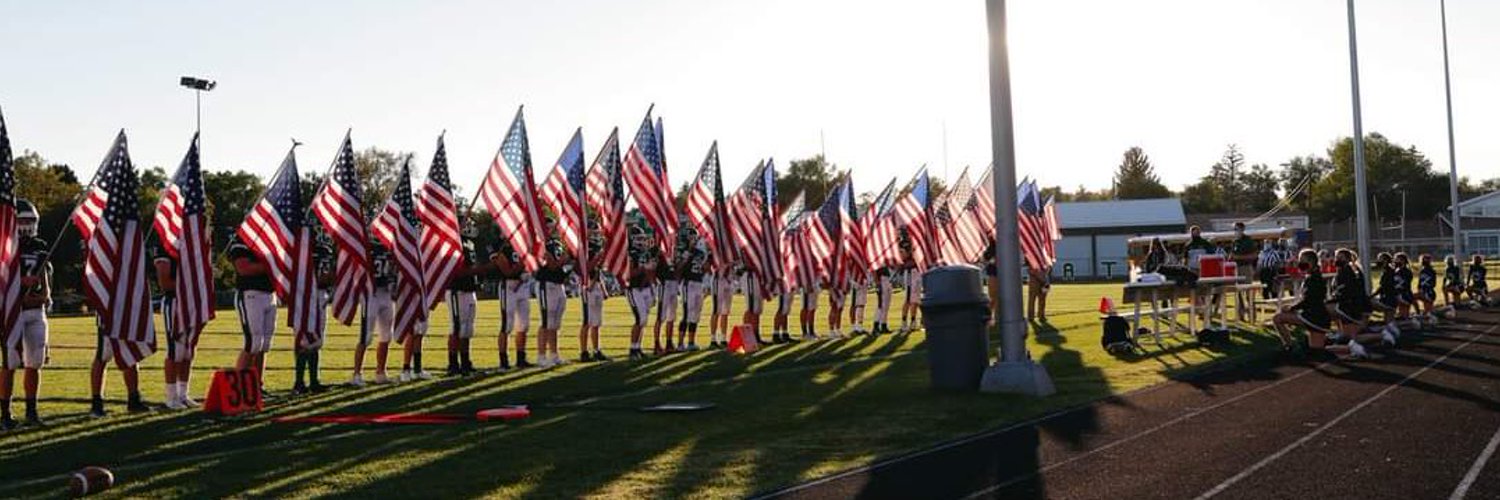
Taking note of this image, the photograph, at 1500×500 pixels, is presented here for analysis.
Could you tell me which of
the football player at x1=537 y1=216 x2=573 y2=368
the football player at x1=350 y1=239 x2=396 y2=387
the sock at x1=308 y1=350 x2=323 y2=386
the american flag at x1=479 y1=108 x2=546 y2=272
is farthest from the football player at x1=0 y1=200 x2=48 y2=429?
the football player at x1=537 y1=216 x2=573 y2=368

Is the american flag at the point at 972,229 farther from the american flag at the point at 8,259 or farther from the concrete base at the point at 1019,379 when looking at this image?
the american flag at the point at 8,259

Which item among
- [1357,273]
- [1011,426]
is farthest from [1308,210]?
[1011,426]

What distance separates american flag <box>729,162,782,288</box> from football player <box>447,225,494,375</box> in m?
5.78

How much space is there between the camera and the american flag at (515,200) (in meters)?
19.1

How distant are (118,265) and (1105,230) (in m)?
84.3

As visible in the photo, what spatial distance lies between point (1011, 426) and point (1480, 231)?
11266 cm

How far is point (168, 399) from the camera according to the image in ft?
49.0

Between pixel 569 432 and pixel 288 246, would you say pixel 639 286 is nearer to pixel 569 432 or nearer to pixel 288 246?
pixel 288 246

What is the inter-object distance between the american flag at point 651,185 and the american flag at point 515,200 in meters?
2.60

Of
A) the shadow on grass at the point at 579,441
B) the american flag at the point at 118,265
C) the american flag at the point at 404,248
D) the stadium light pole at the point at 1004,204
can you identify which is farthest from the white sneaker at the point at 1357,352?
the american flag at the point at 118,265

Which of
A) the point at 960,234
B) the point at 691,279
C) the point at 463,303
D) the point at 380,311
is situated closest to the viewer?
the point at 380,311

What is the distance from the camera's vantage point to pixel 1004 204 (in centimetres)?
1527

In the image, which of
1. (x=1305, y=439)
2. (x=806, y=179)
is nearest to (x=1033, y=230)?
(x=1305, y=439)

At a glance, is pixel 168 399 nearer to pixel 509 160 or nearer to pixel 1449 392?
pixel 509 160
